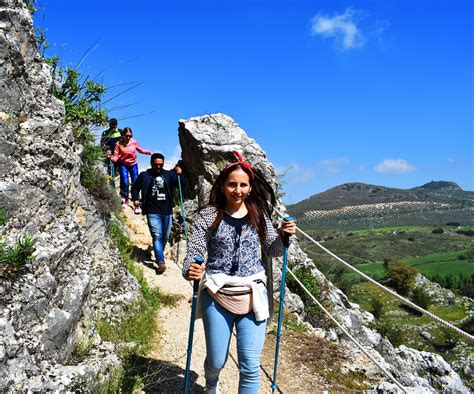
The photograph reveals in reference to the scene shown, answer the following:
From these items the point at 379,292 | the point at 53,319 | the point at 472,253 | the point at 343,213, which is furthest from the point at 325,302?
the point at 343,213

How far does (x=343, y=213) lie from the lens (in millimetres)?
177250

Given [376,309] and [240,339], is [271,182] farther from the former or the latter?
[376,309]

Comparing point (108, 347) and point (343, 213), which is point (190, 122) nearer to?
point (108, 347)

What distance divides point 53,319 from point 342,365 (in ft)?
13.4

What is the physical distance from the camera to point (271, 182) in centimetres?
1137

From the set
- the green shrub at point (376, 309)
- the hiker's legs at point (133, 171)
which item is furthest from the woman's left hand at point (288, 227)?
the green shrub at point (376, 309)

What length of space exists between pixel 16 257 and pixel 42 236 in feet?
2.14

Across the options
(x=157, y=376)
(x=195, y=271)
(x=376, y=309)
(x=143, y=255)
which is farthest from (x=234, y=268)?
(x=376, y=309)

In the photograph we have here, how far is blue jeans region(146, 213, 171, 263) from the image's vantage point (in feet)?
27.8

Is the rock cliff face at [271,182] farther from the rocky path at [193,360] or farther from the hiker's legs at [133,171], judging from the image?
the rocky path at [193,360]

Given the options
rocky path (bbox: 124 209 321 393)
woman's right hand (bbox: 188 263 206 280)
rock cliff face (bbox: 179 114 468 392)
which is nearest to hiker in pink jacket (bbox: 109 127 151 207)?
rock cliff face (bbox: 179 114 468 392)

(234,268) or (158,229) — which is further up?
(158,229)

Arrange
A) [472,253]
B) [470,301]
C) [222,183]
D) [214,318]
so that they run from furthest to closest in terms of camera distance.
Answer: [472,253]
[470,301]
[222,183]
[214,318]

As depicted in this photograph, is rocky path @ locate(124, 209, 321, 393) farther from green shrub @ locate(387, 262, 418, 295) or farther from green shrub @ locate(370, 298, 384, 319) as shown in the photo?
green shrub @ locate(387, 262, 418, 295)
